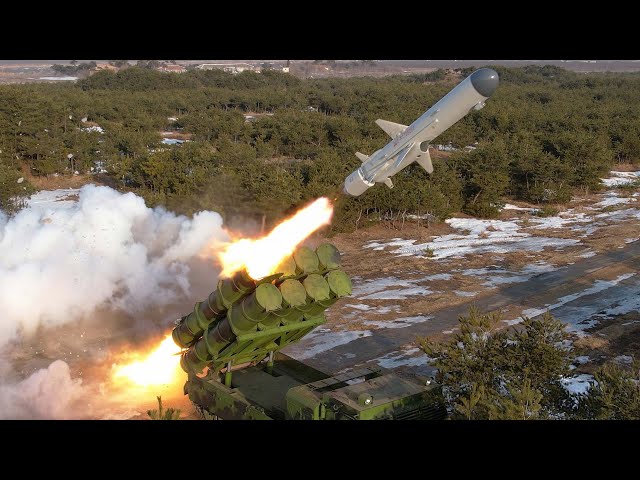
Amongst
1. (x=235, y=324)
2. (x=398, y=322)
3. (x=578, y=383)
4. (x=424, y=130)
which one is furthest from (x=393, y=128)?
(x=578, y=383)

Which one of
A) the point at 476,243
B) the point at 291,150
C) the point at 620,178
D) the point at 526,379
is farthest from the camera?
the point at 291,150

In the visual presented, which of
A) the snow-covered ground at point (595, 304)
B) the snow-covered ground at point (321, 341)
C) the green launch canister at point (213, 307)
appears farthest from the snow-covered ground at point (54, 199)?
the snow-covered ground at point (595, 304)

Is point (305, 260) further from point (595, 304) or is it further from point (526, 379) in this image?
point (595, 304)

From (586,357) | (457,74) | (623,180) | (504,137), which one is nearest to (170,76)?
(457,74)

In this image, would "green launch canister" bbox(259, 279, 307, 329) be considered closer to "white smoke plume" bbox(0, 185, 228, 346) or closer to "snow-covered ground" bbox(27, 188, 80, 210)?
"white smoke plume" bbox(0, 185, 228, 346)

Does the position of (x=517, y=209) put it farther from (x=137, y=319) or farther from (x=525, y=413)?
(x=525, y=413)

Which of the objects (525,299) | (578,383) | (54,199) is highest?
(54,199)

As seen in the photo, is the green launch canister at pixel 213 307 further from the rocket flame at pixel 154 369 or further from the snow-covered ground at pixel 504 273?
the snow-covered ground at pixel 504 273
